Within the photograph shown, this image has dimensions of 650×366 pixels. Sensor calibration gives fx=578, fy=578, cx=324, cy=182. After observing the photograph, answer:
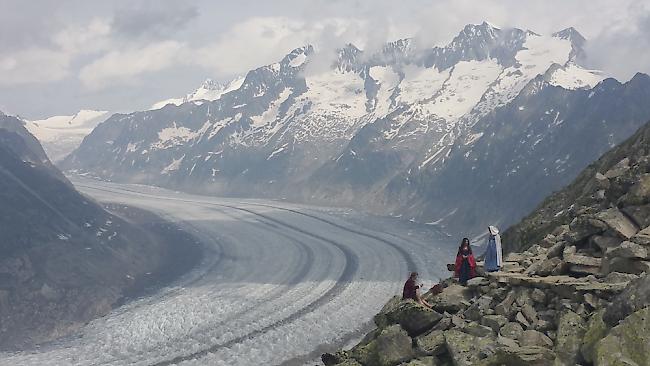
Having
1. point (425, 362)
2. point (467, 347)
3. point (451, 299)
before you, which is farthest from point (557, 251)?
point (425, 362)

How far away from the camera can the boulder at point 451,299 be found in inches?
820

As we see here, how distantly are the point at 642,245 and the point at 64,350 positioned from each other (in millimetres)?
73817

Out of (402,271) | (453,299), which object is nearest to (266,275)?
(402,271)

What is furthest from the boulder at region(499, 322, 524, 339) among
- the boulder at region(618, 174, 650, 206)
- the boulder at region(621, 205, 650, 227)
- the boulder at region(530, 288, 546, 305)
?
the boulder at region(618, 174, 650, 206)

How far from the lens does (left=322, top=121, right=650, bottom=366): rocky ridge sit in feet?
48.8

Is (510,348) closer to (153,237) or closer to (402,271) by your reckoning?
(402,271)

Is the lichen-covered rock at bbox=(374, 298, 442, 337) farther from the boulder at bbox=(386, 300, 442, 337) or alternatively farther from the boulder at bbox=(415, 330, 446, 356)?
the boulder at bbox=(415, 330, 446, 356)

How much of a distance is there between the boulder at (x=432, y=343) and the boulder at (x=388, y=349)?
1.39 ft

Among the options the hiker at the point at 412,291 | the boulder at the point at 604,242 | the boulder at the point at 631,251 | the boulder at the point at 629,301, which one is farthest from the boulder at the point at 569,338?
the hiker at the point at 412,291

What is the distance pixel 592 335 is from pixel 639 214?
742cm

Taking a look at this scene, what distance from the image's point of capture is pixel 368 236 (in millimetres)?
155625

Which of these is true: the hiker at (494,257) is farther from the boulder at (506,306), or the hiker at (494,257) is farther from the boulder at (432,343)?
the boulder at (432,343)

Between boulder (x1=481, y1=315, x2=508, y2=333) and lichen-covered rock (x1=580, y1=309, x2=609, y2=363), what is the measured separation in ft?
9.37

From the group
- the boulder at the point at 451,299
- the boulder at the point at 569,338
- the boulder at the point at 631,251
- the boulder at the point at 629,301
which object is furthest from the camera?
the boulder at the point at 451,299
